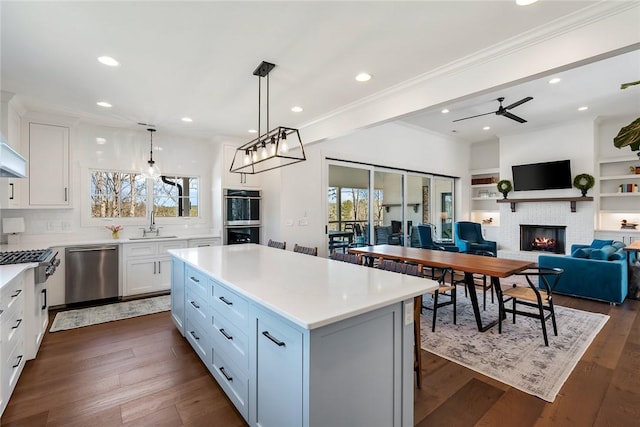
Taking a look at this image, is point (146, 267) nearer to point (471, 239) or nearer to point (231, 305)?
point (231, 305)

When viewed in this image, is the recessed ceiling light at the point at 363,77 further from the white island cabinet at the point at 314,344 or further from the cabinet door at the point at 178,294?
the cabinet door at the point at 178,294

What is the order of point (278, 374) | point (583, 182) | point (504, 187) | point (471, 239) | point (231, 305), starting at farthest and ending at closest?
point (504, 187) → point (471, 239) → point (583, 182) → point (231, 305) → point (278, 374)

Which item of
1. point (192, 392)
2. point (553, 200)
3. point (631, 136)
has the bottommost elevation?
point (192, 392)

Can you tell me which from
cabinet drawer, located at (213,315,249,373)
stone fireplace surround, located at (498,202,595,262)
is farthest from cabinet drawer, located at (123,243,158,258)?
stone fireplace surround, located at (498,202,595,262)

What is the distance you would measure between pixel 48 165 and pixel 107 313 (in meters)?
2.16

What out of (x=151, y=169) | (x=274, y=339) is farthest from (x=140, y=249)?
(x=274, y=339)

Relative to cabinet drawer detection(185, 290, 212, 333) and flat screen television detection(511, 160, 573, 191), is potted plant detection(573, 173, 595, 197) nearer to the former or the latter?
flat screen television detection(511, 160, 573, 191)

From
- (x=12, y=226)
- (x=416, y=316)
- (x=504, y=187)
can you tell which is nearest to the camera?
(x=416, y=316)

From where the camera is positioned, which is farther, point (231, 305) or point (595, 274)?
point (595, 274)

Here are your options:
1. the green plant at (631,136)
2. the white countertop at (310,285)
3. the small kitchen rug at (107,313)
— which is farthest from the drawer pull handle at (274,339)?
the small kitchen rug at (107,313)

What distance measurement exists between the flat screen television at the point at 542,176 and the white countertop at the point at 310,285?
6.50 m

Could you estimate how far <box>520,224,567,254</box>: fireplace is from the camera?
6832mm

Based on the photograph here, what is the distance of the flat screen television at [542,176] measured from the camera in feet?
21.4

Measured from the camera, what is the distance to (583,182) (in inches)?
245
